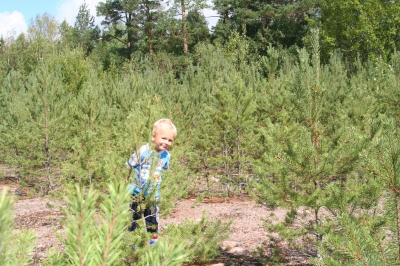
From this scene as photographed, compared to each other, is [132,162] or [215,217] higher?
[132,162]

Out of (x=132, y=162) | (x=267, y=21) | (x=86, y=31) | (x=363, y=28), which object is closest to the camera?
(x=132, y=162)

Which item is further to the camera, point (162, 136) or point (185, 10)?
point (185, 10)

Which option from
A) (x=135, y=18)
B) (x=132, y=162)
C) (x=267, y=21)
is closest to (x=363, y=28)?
(x=267, y=21)

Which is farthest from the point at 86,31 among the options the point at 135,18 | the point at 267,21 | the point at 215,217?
the point at 215,217

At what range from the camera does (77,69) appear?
69.7 ft

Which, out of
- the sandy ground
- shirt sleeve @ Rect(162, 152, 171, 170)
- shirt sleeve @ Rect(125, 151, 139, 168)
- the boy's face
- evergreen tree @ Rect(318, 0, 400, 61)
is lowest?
the sandy ground

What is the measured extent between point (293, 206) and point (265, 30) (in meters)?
25.7

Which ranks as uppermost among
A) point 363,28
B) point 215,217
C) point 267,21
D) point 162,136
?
point 267,21

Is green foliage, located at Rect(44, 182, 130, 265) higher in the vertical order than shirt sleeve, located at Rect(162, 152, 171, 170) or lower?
higher

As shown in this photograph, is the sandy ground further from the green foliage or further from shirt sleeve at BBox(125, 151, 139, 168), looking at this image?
the green foliage

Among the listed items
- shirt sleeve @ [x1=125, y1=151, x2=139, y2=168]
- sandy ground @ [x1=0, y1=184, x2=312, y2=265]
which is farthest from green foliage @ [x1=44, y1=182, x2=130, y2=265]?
sandy ground @ [x1=0, y1=184, x2=312, y2=265]

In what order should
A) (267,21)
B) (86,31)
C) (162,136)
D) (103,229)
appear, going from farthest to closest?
1. (86,31)
2. (267,21)
3. (162,136)
4. (103,229)

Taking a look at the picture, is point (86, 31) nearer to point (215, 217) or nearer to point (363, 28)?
point (363, 28)

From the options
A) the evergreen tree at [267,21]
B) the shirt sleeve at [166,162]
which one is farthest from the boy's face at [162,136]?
the evergreen tree at [267,21]
